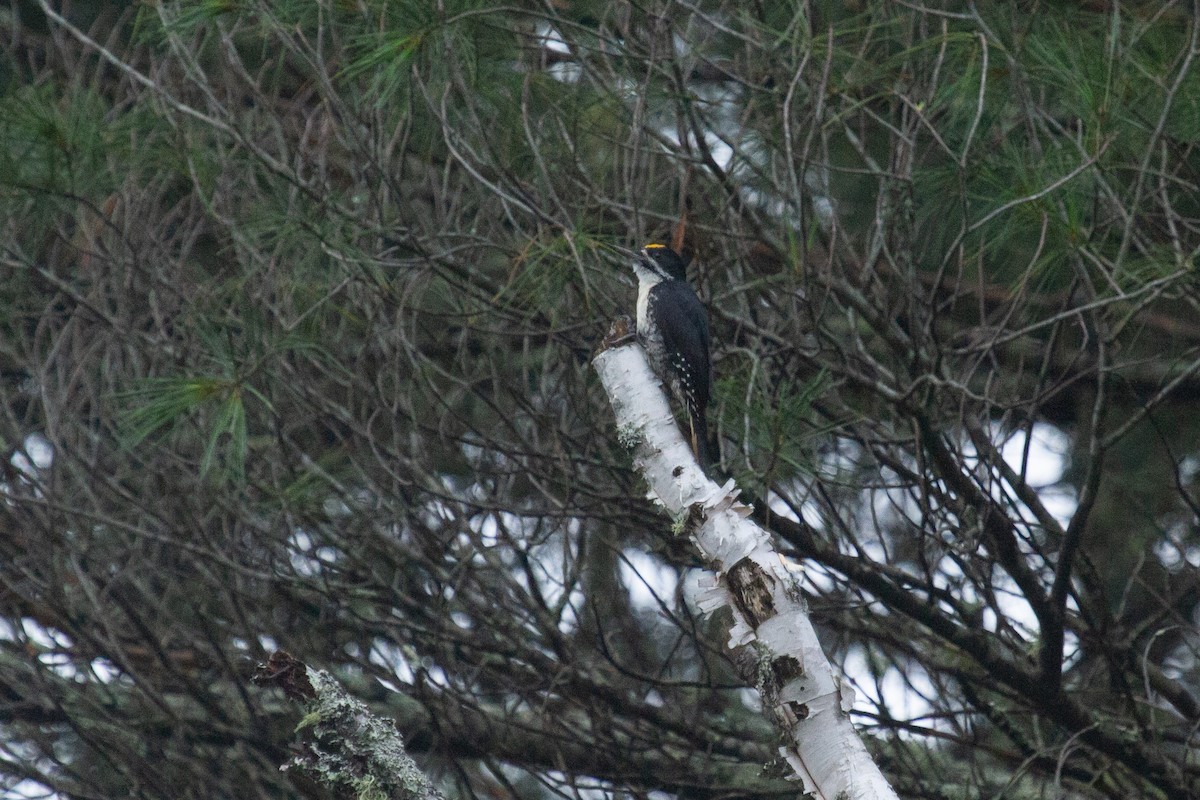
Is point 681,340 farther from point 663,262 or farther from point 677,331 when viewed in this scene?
point 663,262

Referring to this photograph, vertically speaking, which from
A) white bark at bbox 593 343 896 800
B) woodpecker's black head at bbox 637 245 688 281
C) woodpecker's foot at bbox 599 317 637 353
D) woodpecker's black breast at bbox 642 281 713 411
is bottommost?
white bark at bbox 593 343 896 800

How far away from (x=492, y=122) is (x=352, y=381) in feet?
2.68

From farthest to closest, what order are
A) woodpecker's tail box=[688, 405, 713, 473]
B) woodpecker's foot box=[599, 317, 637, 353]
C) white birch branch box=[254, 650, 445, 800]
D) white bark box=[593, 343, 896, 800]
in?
woodpecker's tail box=[688, 405, 713, 473], woodpecker's foot box=[599, 317, 637, 353], white bark box=[593, 343, 896, 800], white birch branch box=[254, 650, 445, 800]

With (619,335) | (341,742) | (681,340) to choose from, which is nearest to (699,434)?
(681,340)

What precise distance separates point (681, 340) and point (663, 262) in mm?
223

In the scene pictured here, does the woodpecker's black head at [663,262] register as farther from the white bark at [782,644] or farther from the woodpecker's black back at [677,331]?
the white bark at [782,644]

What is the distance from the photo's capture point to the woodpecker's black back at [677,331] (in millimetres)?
3432

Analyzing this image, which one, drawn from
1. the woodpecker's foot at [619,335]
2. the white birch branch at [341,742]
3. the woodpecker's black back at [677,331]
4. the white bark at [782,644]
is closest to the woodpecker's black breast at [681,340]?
the woodpecker's black back at [677,331]

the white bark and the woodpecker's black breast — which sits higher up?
the woodpecker's black breast

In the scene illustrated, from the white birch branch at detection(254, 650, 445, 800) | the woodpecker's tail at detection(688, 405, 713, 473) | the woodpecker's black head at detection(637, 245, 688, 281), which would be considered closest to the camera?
the white birch branch at detection(254, 650, 445, 800)

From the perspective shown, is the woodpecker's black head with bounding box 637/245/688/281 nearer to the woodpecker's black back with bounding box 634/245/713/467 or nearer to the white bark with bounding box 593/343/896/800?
the woodpecker's black back with bounding box 634/245/713/467

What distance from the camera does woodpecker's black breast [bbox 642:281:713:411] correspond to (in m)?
3.50

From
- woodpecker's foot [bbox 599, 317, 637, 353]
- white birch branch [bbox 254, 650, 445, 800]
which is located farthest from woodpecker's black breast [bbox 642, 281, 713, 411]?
white birch branch [bbox 254, 650, 445, 800]

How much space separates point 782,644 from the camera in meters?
2.13
